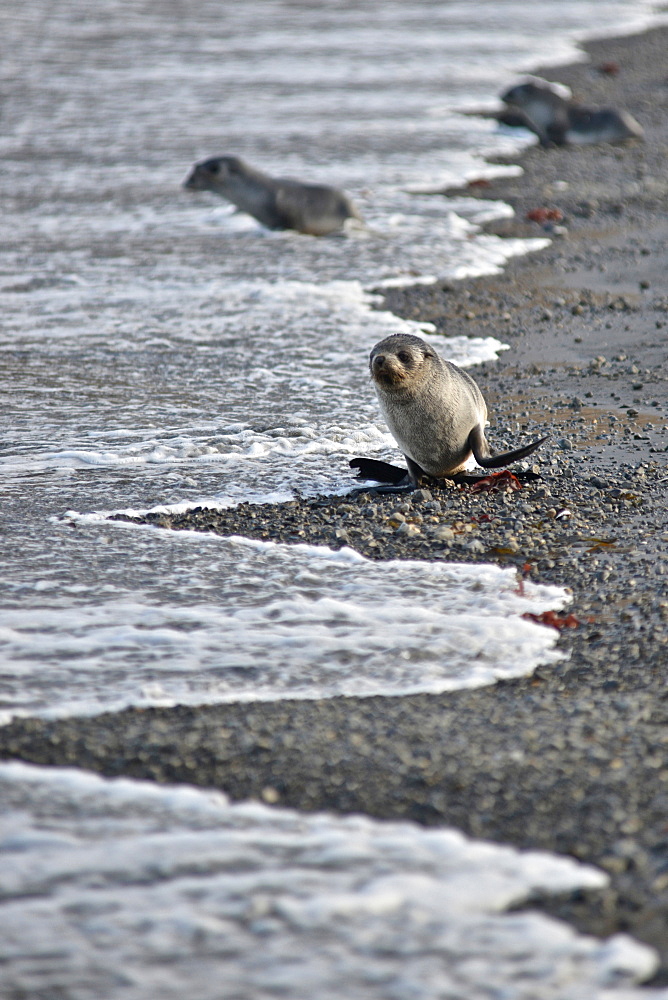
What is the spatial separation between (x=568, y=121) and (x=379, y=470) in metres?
9.90

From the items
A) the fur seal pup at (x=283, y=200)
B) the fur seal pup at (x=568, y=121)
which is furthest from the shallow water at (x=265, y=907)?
the fur seal pup at (x=568, y=121)

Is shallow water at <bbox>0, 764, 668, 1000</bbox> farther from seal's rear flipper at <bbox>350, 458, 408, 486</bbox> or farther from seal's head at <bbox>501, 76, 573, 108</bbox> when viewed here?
seal's head at <bbox>501, 76, 573, 108</bbox>

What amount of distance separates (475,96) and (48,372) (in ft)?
40.3

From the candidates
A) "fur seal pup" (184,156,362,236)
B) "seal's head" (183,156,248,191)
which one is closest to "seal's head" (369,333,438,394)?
"fur seal pup" (184,156,362,236)

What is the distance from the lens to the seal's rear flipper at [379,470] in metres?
4.88

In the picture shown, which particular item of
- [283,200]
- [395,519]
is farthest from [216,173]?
[395,519]

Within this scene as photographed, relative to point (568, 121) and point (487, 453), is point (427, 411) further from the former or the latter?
point (568, 121)

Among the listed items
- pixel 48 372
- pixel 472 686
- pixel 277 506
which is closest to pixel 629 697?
pixel 472 686

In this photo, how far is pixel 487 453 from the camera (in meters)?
4.87

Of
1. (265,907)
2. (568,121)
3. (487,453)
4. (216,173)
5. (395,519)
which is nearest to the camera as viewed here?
(265,907)

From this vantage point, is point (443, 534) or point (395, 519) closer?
point (443, 534)

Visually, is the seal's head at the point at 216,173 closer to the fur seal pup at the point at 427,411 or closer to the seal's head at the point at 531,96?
the seal's head at the point at 531,96

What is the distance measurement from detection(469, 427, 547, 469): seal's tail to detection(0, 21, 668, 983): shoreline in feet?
0.45

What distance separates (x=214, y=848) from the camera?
265 centimetres
